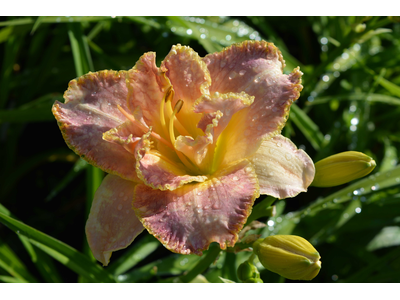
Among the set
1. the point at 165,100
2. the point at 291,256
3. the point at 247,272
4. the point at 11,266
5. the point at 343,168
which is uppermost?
the point at 165,100

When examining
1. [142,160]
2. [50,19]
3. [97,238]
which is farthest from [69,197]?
[142,160]

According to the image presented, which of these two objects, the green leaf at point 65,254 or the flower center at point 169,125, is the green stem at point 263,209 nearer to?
the flower center at point 169,125

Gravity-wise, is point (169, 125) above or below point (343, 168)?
above

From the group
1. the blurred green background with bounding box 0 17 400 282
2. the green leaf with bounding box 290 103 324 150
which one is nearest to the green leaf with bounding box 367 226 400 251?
the blurred green background with bounding box 0 17 400 282

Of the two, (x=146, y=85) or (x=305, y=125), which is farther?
(x=305, y=125)

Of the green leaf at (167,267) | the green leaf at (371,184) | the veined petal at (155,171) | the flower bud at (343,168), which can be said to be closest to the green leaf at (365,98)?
the green leaf at (371,184)

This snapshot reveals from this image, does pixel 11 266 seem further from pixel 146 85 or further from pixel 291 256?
pixel 291 256

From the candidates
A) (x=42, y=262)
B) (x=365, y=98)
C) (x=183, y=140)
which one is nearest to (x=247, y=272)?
(x=183, y=140)

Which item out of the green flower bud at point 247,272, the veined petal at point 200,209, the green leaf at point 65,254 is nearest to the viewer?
the veined petal at point 200,209
